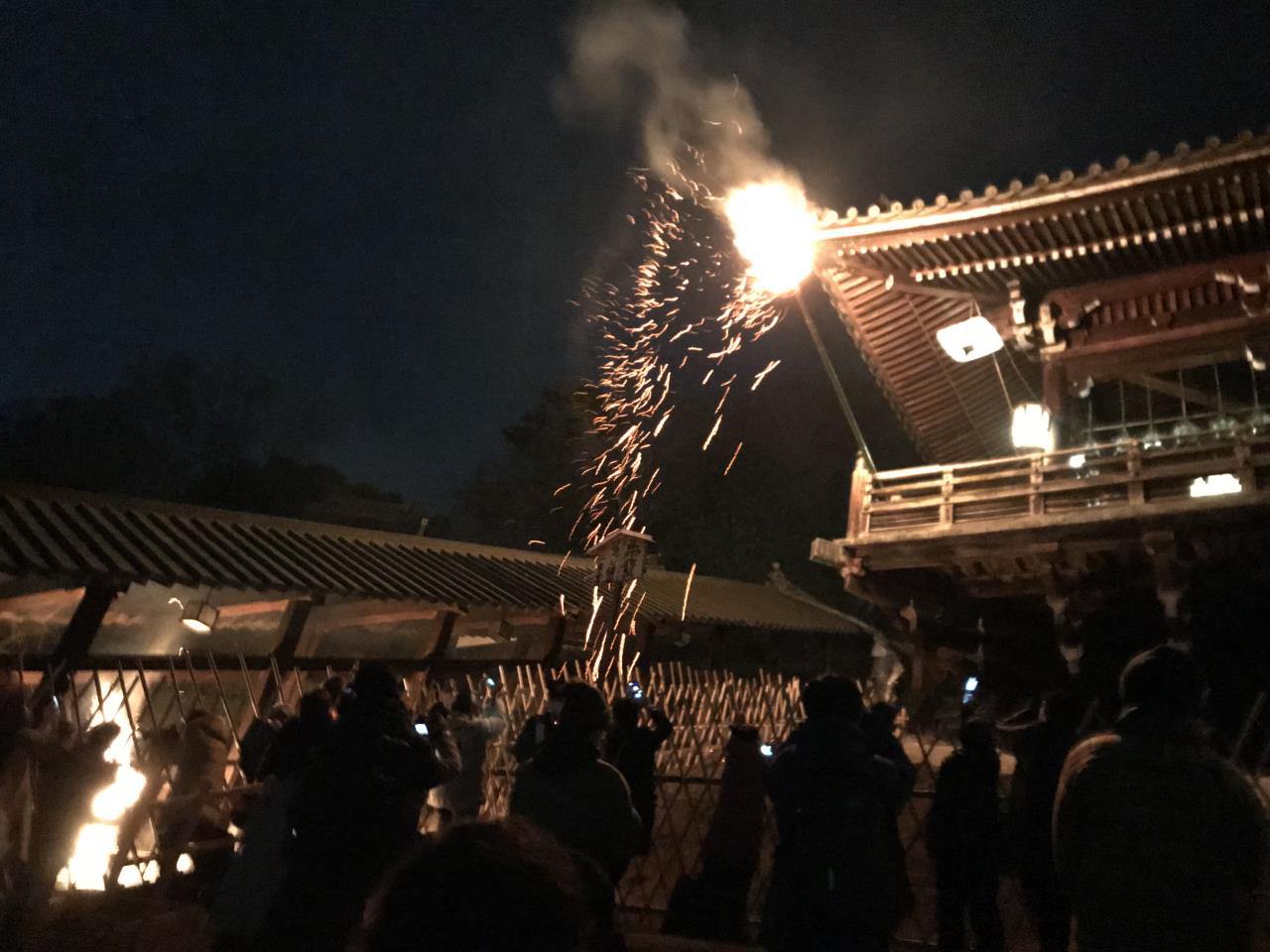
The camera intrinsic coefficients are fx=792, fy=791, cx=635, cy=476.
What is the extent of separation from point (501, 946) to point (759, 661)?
17034mm


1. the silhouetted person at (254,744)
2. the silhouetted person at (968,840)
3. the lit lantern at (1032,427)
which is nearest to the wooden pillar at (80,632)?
the silhouetted person at (254,744)

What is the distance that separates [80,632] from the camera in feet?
22.8

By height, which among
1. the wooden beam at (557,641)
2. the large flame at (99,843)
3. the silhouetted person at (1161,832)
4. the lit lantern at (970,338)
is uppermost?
the lit lantern at (970,338)

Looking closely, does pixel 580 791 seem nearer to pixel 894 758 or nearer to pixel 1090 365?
pixel 894 758

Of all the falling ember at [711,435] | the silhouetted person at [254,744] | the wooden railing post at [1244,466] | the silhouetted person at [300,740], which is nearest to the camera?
the silhouetted person at [300,740]

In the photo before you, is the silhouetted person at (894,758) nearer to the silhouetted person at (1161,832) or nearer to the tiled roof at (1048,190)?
the silhouetted person at (1161,832)

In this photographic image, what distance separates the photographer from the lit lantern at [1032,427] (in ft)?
34.0

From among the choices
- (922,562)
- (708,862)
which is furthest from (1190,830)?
(922,562)

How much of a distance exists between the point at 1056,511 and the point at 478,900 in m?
9.73

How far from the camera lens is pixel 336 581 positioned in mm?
8938

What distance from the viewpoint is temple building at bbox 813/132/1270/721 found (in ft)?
27.6

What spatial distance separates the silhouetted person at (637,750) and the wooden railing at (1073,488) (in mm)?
5735

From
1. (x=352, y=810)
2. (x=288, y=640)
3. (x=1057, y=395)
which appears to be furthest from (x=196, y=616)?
(x=1057, y=395)

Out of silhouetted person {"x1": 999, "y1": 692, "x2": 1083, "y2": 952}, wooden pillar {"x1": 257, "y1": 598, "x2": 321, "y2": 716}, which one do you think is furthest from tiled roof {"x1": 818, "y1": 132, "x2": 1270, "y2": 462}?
wooden pillar {"x1": 257, "y1": 598, "x2": 321, "y2": 716}
